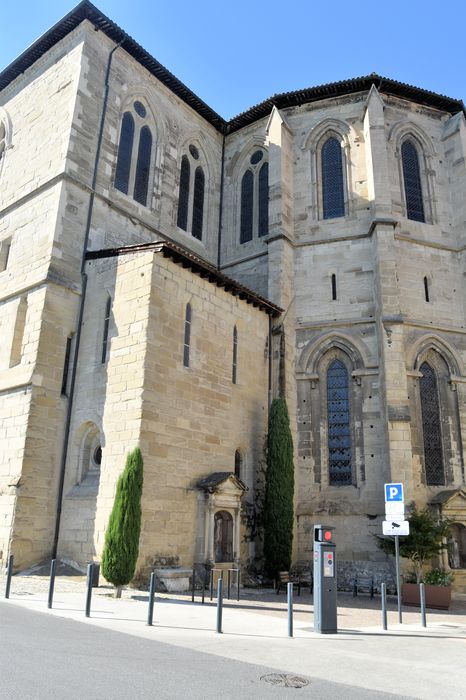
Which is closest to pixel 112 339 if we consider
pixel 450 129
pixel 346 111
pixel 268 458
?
pixel 268 458

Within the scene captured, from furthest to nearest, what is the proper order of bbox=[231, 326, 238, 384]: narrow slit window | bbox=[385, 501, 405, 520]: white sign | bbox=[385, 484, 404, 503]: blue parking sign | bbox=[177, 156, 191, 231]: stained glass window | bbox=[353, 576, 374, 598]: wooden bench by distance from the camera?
1. bbox=[177, 156, 191, 231]: stained glass window
2. bbox=[231, 326, 238, 384]: narrow slit window
3. bbox=[353, 576, 374, 598]: wooden bench
4. bbox=[385, 484, 404, 503]: blue parking sign
5. bbox=[385, 501, 405, 520]: white sign

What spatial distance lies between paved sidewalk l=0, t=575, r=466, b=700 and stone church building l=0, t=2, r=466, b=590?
7.62ft

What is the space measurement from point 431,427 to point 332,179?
10.7 m

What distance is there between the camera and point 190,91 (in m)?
24.2

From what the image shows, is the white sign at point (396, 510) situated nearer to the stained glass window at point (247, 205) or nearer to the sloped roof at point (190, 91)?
the stained glass window at point (247, 205)

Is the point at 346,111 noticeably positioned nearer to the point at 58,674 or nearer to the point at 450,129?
the point at 450,129

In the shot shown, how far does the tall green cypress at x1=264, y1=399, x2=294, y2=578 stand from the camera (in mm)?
16875

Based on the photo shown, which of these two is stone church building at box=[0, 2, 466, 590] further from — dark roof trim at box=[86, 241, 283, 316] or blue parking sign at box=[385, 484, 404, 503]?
blue parking sign at box=[385, 484, 404, 503]

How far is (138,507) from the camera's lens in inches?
520

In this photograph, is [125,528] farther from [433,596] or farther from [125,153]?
[125,153]

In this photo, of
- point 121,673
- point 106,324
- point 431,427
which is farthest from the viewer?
point 431,427

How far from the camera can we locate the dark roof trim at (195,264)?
16078 mm

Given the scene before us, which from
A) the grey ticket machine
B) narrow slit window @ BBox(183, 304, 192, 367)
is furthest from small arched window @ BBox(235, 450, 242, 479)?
the grey ticket machine

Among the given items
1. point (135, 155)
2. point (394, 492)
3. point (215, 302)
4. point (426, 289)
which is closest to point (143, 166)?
point (135, 155)
